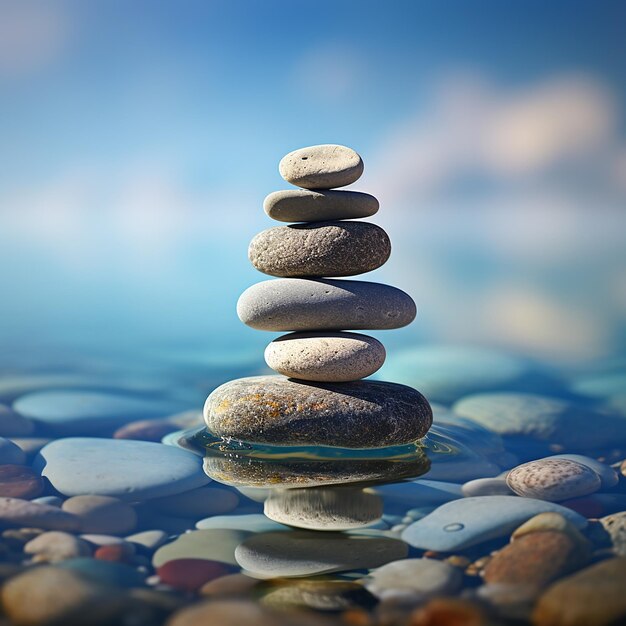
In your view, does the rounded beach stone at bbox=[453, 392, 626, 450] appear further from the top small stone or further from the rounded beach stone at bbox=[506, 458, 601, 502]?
the top small stone

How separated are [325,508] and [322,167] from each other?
258 cm

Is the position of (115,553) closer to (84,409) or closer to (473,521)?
(473,521)

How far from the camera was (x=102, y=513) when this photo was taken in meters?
4.58

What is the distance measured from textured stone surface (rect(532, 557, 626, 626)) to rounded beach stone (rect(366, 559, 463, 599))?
458 mm

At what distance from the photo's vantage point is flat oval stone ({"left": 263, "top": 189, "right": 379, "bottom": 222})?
5.83 m

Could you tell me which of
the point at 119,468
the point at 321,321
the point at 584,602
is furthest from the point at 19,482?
the point at 584,602

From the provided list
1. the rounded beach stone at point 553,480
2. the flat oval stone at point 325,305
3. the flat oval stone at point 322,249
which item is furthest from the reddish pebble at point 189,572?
the flat oval stone at point 322,249

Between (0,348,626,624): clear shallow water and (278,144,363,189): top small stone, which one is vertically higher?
(278,144,363,189): top small stone

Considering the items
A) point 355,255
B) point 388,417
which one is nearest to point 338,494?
point 388,417

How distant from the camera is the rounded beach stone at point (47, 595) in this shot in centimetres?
299

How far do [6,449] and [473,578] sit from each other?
13.0 feet

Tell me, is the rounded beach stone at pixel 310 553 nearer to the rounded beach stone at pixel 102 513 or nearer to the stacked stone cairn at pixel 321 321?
the rounded beach stone at pixel 102 513

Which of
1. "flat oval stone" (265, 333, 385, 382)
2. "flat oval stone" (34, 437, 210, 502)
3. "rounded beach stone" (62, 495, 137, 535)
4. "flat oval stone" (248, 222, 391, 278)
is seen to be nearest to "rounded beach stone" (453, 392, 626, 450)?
"flat oval stone" (265, 333, 385, 382)

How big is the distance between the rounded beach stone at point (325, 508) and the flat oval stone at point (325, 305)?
1400mm
